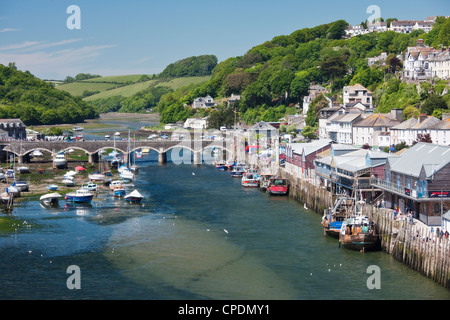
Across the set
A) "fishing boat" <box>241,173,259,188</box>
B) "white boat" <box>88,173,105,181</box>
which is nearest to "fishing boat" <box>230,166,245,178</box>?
"fishing boat" <box>241,173,259,188</box>

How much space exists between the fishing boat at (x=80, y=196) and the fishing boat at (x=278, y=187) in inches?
815

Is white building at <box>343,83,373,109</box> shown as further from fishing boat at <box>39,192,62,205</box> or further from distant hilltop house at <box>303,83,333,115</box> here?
fishing boat at <box>39,192,62,205</box>

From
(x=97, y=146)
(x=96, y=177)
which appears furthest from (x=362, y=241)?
(x=97, y=146)

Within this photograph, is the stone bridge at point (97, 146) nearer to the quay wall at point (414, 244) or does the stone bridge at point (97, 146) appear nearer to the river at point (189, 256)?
the river at point (189, 256)

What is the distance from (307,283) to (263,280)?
2.93 metres

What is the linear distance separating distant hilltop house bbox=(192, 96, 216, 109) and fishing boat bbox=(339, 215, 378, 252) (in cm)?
14514

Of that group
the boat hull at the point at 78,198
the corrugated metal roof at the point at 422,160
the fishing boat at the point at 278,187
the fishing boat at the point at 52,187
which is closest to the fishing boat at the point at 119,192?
the boat hull at the point at 78,198

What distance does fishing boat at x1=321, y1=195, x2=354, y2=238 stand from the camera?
5106 centimetres

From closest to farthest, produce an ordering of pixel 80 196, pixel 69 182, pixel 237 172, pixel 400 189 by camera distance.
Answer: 1. pixel 400 189
2. pixel 80 196
3. pixel 69 182
4. pixel 237 172

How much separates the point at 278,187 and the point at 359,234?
26920 mm

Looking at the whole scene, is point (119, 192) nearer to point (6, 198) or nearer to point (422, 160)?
point (6, 198)

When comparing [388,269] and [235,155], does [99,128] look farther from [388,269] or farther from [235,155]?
[388,269]

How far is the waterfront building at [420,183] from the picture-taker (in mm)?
45281

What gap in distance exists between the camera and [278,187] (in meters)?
72.6
